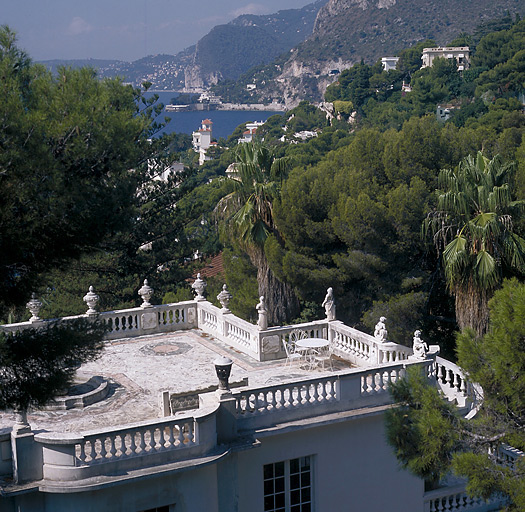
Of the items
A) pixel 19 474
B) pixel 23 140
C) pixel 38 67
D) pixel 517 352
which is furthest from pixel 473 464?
pixel 38 67

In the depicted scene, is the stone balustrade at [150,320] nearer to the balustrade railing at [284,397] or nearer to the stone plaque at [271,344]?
the stone plaque at [271,344]

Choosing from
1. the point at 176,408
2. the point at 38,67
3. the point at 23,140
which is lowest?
the point at 176,408

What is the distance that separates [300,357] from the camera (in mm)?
17156

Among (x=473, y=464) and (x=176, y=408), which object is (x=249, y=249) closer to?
(x=176, y=408)

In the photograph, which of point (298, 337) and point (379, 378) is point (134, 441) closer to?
point (379, 378)

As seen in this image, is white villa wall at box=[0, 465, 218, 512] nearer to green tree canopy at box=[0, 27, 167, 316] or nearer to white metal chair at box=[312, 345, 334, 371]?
green tree canopy at box=[0, 27, 167, 316]

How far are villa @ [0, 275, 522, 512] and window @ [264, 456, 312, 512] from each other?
2cm

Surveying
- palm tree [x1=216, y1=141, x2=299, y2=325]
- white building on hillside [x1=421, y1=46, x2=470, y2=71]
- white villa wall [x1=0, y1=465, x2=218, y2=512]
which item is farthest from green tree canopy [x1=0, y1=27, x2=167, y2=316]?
white building on hillside [x1=421, y1=46, x2=470, y2=71]

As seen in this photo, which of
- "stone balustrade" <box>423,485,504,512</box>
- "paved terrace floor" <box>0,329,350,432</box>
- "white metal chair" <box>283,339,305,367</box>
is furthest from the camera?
"white metal chair" <box>283,339,305,367</box>

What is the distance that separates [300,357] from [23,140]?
8691 mm

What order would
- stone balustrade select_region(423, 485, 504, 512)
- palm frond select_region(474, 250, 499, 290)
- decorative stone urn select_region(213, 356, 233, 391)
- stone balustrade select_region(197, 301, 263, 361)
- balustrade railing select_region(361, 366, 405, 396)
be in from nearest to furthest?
decorative stone urn select_region(213, 356, 233, 391), balustrade railing select_region(361, 366, 405, 396), stone balustrade select_region(423, 485, 504, 512), stone balustrade select_region(197, 301, 263, 361), palm frond select_region(474, 250, 499, 290)

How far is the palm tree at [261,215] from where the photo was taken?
968 inches

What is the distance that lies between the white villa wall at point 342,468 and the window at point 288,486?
0.13 metres

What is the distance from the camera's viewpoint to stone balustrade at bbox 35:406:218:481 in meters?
11.4
